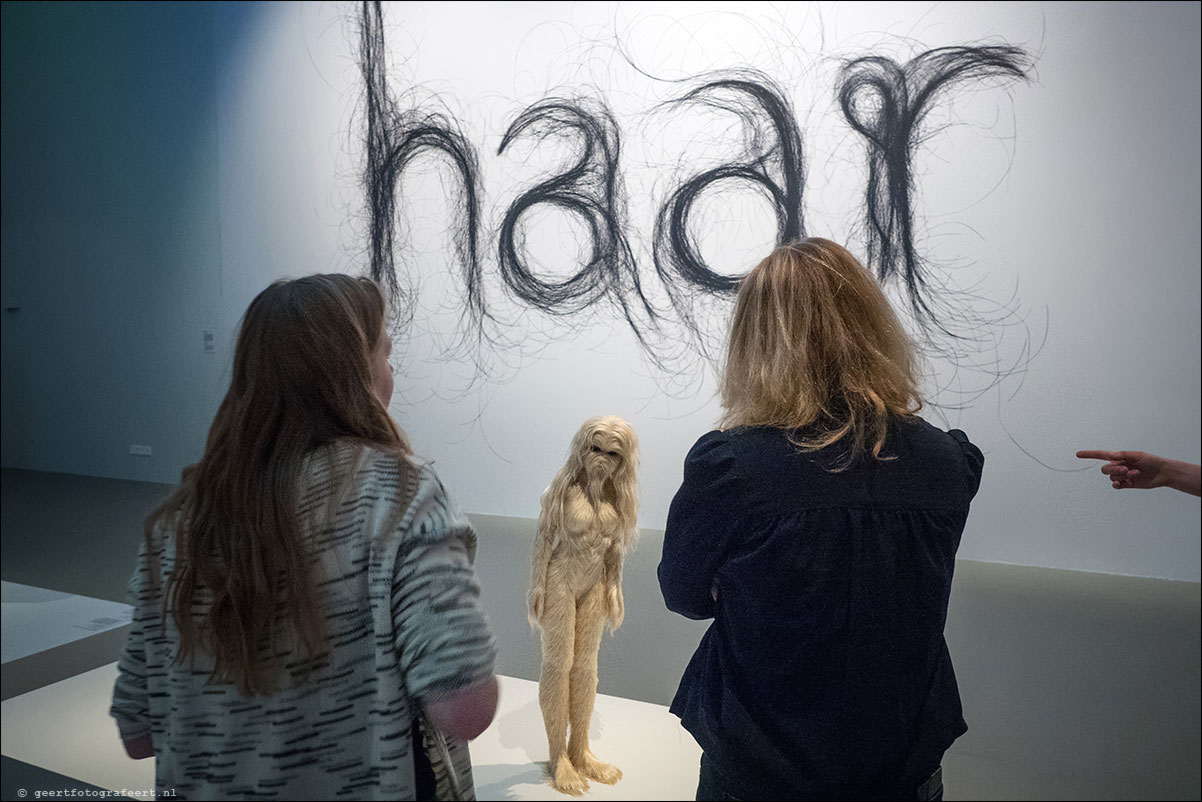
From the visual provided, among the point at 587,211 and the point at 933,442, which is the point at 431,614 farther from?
the point at 587,211

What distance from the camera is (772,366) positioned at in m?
1.53

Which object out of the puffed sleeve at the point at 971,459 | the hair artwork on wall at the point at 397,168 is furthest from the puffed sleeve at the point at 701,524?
the hair artwork on wall at the point at 397,168

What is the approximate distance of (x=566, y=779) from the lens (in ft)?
8.53

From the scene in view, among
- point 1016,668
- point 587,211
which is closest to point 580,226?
point 587,211

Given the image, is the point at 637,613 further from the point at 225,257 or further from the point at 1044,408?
the point at 225,257

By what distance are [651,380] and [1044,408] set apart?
6.74ft

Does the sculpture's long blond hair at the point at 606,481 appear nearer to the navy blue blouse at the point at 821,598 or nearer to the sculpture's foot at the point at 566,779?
the sculpture's foot at the point at 566,779

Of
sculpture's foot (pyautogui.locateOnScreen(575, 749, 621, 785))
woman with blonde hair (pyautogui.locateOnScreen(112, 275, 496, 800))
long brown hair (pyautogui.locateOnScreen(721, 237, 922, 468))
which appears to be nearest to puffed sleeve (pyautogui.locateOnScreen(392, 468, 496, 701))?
woman with blonde hair (pyautogui.locateOnScreen(112, 275, 496, 800))

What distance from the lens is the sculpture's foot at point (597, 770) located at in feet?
8.61

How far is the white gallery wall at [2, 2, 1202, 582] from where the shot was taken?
4.23 metres

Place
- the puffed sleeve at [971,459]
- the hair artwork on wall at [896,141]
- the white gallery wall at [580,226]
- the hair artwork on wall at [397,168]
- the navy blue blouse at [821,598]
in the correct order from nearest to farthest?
the navy blue blouse at [821,598], the puffed sleeve at [971,459], the white gallery wall at [580,226], the hair artwork on wall at [896,141], the hair artwork on wall at [397,168]

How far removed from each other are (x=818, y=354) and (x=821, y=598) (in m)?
0.40

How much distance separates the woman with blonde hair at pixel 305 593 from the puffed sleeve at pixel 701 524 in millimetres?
349

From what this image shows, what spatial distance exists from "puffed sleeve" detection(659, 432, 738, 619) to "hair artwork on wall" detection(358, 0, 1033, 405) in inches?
138
